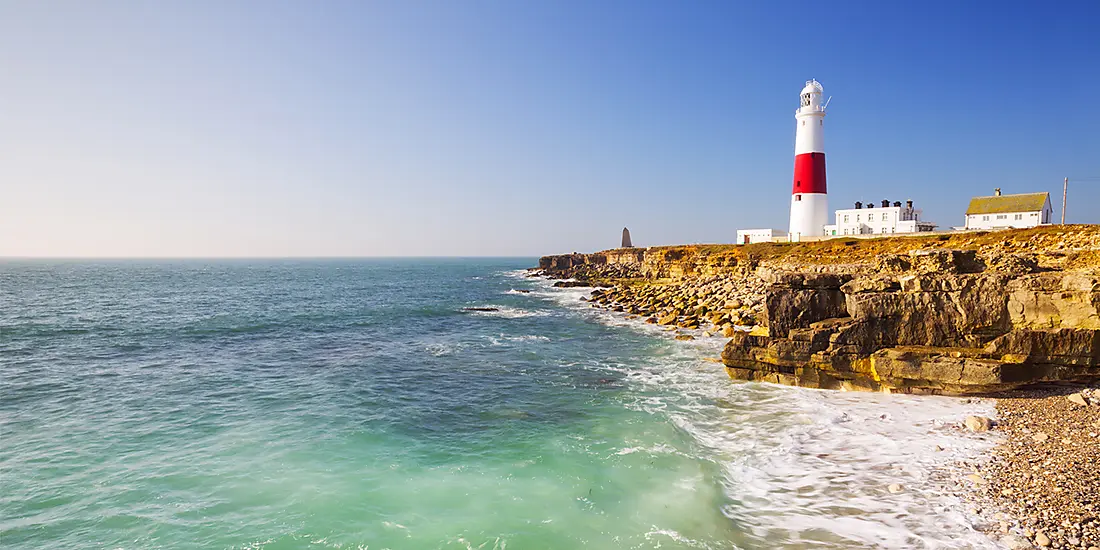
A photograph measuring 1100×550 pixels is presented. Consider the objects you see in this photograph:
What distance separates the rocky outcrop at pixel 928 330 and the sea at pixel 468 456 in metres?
0.79

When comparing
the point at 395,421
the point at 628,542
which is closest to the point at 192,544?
the point at 395,421

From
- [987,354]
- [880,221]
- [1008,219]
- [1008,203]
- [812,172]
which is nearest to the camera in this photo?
[987,354]

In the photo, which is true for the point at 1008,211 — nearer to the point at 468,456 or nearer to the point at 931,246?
the point at 931,246

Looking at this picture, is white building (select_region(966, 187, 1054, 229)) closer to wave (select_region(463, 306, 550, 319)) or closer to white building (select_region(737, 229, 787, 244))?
white building (select_region(737, 229, 787, 244))

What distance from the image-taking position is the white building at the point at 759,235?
59.8 meters

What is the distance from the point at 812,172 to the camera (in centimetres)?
Answer: 4791

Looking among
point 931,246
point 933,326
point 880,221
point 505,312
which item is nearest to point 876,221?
point 880,221

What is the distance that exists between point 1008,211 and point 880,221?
1041 cm

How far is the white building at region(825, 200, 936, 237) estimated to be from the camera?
2042 inches

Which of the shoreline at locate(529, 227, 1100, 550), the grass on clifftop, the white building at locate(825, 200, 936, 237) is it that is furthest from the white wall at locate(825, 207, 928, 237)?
the shoreline at locate(529, 227, 1100, 550)

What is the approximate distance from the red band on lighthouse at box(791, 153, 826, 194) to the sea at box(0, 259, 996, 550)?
33.0m

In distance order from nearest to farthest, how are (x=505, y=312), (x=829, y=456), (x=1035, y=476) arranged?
(x=1035, y=476)
(x=829, y=456)
(x=505, y=312)

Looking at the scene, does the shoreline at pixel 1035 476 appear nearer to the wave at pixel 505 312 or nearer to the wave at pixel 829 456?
the wave at pixel 829 456

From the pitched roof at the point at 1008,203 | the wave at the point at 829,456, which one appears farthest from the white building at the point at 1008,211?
the wave at the point at 829,456
